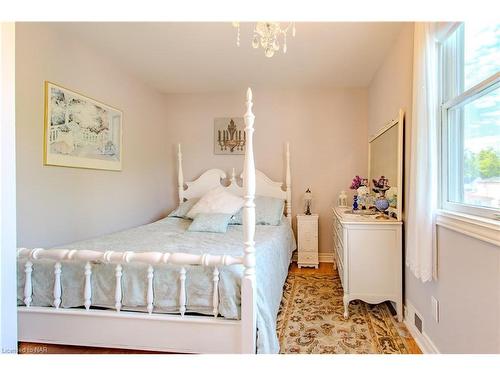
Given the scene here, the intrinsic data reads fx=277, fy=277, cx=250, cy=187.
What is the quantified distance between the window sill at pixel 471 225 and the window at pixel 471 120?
0.06 meters

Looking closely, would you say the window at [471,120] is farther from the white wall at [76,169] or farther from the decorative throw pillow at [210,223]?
the white wall at [76,169]

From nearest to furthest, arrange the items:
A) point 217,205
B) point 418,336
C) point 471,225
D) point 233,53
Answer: point 471,225 < point 418,336 < point 233,53 < point 217,205

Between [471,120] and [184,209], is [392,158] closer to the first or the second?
[471,120]

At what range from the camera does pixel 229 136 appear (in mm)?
4020

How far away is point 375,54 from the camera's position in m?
2.80

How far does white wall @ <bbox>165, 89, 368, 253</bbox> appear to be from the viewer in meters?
3.81

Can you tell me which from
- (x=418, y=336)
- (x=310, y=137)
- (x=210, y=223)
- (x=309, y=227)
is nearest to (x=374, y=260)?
(x=418, y=336)

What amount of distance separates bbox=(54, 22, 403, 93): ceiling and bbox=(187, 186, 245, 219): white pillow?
1.50 meters

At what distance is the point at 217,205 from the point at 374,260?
1.80m

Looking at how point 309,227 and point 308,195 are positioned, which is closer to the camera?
point 309,227

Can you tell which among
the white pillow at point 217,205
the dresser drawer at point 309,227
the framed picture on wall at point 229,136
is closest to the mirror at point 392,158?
the dresser drawer at point 309,227

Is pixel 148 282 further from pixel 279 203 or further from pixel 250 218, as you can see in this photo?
pixel 279 203

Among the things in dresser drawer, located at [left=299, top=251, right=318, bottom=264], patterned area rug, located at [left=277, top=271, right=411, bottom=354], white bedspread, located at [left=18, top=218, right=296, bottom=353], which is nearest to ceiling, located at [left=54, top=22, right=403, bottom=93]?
white bedspread, located at [left=18, top=218, right=296, bottom=353]
